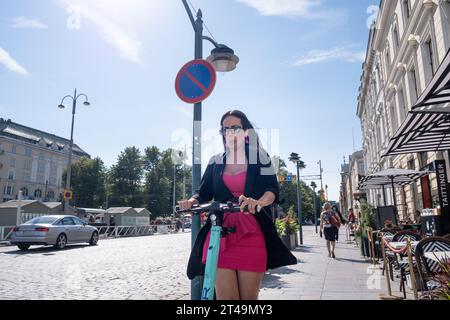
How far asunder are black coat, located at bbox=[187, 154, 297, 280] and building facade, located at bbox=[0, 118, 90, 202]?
7674 centimetres

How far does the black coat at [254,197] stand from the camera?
8.17 feet

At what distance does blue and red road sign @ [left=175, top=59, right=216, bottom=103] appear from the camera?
4500 millimetres

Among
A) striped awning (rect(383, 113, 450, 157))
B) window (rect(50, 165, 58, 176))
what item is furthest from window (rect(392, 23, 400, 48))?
window (rect(50, 165, 58, 176))

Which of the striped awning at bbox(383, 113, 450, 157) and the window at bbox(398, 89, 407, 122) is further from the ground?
the window at bbox(398, 89, 407, 122)

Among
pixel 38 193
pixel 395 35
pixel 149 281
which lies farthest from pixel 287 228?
pixel 38 193

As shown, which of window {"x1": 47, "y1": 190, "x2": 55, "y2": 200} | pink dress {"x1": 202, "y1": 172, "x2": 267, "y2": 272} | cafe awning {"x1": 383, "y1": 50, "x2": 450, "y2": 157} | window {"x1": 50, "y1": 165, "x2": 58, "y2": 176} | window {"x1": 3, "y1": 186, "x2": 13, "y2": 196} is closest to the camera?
pink dress {"x1": 202, "y1": 172, "x2": 267, "y2": 272}

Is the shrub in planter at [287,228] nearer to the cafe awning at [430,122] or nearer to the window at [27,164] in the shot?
the cafe awning at [430,122]

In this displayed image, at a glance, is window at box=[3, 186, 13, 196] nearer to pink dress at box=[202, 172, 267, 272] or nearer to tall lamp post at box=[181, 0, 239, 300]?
tall lamp post at box=[181, 0, 239, 300]

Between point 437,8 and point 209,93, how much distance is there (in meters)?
11.6

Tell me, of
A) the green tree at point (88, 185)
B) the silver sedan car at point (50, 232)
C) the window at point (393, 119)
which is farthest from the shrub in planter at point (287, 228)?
the green tree at point (88, 185)

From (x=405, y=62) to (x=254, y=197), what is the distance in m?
17.5

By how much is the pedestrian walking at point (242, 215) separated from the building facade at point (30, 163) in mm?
76836
